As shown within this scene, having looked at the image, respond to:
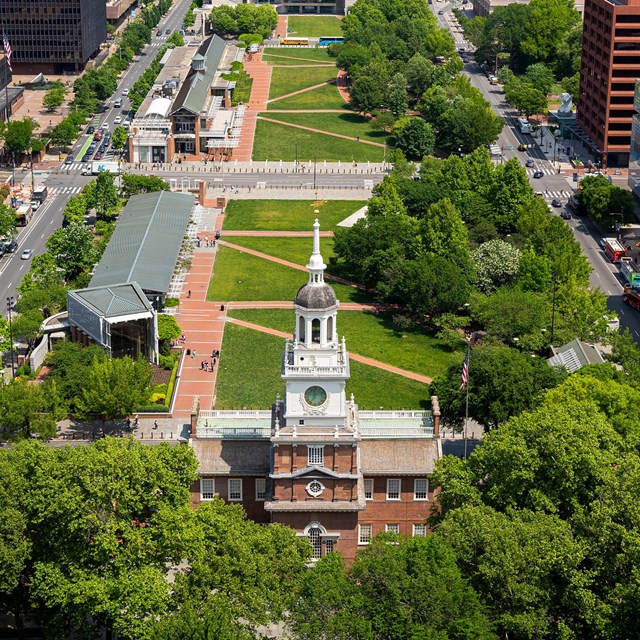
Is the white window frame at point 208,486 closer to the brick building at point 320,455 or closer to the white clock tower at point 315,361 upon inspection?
the brick building at point 320,455

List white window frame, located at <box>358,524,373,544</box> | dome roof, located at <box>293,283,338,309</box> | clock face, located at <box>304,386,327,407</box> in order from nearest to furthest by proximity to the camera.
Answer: dome roof, located at <box>293,283,338,309</box> → clock face, located at <box>304,386,327,407</box> → white window frame, located at <box>358,524,373,544</box>

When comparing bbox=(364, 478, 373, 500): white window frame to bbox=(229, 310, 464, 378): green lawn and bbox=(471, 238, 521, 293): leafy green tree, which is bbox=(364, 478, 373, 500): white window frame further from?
bbox=(471, 238, 521, 293): leafy green tree

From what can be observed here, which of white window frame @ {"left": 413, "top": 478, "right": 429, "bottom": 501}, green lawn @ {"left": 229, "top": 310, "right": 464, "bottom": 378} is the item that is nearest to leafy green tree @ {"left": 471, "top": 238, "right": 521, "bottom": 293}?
green lawn @ {"left": 229, "top": 310, "right": 464, "bottom": 378}

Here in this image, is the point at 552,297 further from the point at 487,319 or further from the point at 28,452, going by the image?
the point at 28,452

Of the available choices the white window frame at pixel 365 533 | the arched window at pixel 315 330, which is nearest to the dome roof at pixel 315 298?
the arched window at pixel 315 330

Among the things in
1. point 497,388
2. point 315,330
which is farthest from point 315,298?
point 497,388
